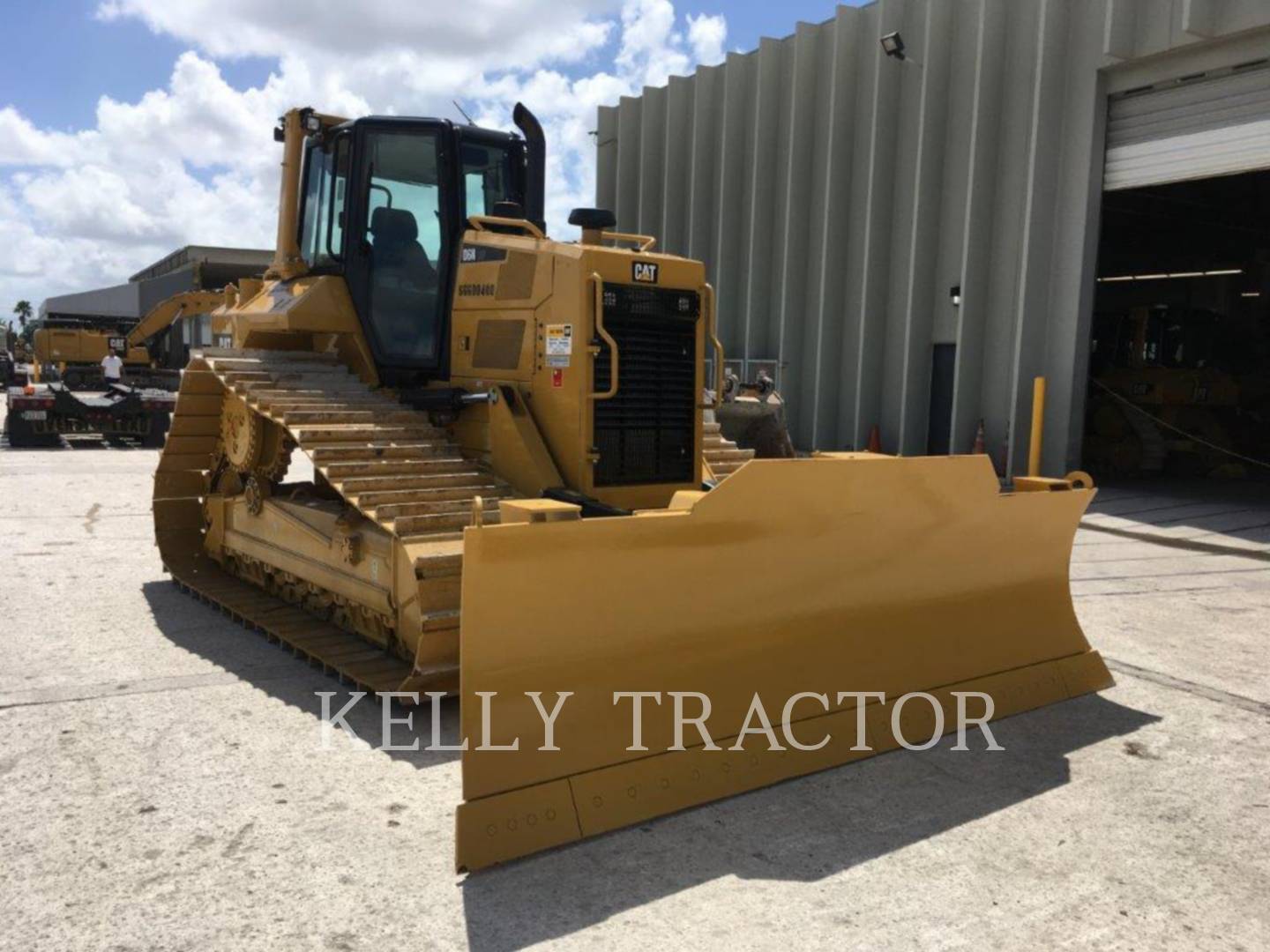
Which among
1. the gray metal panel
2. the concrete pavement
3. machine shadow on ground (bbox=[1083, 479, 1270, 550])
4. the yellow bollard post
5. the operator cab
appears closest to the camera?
the concrete pavement

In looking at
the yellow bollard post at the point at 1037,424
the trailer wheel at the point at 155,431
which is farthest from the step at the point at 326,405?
the trailer wheel at the point at 155,431

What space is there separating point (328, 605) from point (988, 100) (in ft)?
38.0

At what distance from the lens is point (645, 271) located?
556cm

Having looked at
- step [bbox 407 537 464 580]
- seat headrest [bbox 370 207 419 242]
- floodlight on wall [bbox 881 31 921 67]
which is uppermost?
floodlight on wall [bbox 881 31 921 67]

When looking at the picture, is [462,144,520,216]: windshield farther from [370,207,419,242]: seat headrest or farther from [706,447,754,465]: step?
[706,447,754,465]: step

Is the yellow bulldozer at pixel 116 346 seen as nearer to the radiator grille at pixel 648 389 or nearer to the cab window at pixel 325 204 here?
the cab window at pixel 325 204

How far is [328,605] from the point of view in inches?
236

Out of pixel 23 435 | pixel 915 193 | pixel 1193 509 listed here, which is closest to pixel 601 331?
pixel 1193 509

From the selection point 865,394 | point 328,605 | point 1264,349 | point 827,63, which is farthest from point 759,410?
point 1264,349

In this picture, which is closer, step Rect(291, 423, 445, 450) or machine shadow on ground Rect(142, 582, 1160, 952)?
machine shadow on ground Rect(142, 582, 1160, 952)

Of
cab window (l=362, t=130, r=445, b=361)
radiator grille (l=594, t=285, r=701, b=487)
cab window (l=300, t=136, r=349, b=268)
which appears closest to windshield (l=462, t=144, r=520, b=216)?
cab window (l=362, t=130, r=445, b=361)

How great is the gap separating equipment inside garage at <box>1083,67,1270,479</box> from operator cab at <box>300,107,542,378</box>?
8.92m

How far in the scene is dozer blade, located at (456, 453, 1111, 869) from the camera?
345cm

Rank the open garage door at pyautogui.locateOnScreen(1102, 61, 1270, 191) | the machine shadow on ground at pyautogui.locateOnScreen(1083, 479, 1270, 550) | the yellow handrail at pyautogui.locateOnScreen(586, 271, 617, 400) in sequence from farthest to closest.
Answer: the open garage door at pyautogui.locateOnScreen(1102, 61, 1270, 191) < the machine shadow on ground at pyautogui.locateOnScreen(1083, 479, 1270, 550) < the yellow handrail at pyautogui.locateOnScreen(586, 271, 617, 400)
